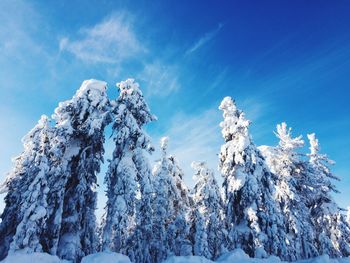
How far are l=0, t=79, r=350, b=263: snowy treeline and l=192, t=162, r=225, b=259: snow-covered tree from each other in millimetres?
296

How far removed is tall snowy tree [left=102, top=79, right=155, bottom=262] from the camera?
17.2 m

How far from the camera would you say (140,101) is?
67.7ft

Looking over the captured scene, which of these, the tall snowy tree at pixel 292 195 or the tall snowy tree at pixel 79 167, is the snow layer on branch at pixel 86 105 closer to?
the tall snowy tree at pixel 79 167

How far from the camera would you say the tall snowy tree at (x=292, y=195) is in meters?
23.8

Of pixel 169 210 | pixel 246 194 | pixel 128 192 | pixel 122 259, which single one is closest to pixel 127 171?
pixel 128 192

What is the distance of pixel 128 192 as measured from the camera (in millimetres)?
18234

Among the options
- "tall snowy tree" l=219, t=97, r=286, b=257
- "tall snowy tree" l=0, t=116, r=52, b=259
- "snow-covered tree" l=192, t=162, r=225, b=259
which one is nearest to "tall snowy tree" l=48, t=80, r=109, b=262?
"tall snowy tree" l=0, t=116, r=52, b=259

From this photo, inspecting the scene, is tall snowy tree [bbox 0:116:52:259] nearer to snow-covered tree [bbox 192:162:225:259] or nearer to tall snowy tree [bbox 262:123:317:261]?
snow-covered tree [bbox 192:162:225:259]

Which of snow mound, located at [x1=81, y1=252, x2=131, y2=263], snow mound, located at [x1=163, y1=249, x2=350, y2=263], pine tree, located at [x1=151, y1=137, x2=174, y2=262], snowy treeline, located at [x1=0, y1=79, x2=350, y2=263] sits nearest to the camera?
snow mound, located at [x1=163, y1=249, x2=350, y2=263]

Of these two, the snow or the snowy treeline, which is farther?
the snowy treeline

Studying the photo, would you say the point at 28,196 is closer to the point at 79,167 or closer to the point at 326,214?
the point at 79,167

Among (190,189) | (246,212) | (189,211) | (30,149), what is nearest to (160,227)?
(189,211)

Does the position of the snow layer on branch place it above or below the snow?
above

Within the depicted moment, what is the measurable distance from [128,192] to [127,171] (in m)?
1.35
